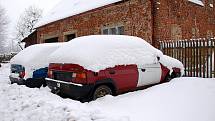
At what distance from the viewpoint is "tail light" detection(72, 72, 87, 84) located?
718cm

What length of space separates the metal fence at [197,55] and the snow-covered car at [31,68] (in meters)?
5.22

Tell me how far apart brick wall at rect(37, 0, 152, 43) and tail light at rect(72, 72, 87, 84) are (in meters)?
7.40

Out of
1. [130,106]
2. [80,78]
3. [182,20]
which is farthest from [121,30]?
[130,106]

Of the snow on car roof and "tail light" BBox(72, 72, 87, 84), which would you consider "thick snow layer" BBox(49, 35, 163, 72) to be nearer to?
"tail light" BBox(72, 72, 87, 84)

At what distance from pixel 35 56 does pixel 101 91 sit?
12.2ft

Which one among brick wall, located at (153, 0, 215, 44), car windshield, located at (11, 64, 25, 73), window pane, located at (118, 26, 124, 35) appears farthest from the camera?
window pane, located at (118, 26, 124, 35)

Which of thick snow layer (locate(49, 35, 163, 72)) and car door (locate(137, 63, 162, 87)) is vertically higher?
thick snow layer (locate(49, 35, 163, 72))

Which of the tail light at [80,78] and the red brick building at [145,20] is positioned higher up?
the red brick building at [145,20]

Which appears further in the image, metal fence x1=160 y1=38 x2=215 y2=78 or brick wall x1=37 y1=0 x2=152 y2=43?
brick wall x1=37 y1=0 x2=152 y2=43

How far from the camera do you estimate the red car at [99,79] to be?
722cm

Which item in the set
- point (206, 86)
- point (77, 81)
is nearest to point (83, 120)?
point (77, 81)

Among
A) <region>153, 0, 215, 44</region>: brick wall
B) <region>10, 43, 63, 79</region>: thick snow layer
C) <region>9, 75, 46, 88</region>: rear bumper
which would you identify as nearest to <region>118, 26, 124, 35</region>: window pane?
<region>153, 0, 215, 44</region>: brick wall

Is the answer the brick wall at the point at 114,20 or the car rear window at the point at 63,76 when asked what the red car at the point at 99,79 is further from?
the brick wall at the point at 114,20

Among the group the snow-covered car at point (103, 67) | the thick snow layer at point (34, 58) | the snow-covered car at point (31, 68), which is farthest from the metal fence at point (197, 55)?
the snow-covered car at point (31, 68)
